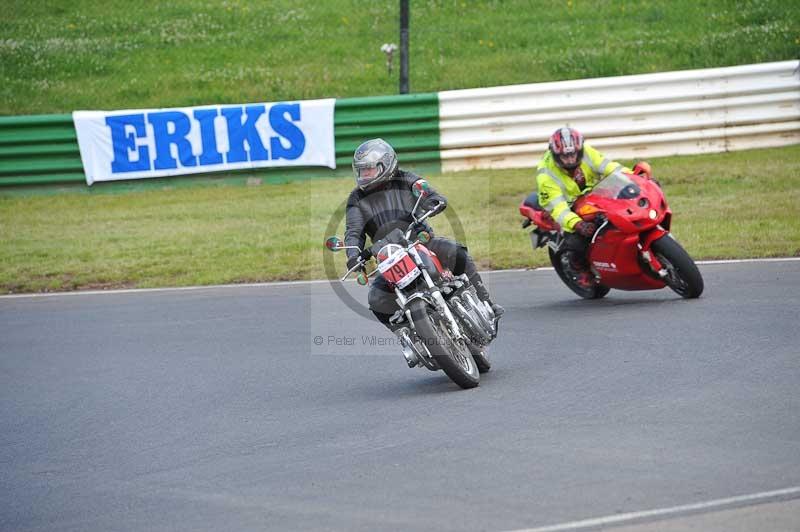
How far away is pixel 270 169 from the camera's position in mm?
20047

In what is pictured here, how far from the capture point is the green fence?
19531mm

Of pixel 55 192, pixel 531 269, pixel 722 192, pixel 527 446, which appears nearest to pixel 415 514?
pixel 527 446

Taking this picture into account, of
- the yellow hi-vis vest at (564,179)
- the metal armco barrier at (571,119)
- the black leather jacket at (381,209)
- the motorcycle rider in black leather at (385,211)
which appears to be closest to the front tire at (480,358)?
the motorcycle rider in black leather at (385,211)

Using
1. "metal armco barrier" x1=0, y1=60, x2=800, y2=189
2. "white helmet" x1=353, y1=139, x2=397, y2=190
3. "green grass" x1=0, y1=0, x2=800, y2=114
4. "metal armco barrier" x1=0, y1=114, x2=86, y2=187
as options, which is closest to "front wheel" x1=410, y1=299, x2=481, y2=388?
"white helmet" x1=353, y1=139, x2=397, y2=190

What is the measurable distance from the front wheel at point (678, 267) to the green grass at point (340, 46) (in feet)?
44.9

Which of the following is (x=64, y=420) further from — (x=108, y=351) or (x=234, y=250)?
(x=234, y=250)

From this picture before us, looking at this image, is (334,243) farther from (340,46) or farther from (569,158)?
(340,46)

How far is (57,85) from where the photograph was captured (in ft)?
84.3

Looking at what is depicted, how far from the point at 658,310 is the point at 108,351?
15.9ft

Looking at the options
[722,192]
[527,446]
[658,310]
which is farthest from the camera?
[722,192]

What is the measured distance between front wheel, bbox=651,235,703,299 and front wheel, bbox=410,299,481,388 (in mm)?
2858

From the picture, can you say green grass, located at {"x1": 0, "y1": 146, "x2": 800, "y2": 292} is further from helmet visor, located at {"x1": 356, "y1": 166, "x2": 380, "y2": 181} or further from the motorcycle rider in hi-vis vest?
helmet visor, located at {"x1": 356, "y1": 166, "x2": 380, "y2": 181}

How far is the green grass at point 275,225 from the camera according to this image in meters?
14.4

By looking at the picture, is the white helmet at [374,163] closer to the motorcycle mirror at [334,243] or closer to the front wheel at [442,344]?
the motorcycle mirror at [334,243]
